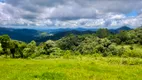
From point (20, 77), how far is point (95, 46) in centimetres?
17668

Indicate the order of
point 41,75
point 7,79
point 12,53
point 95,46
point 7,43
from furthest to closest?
point 95,46
point 12,53
point 7,43
point 41,75
point 7,79

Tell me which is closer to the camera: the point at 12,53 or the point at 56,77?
the point at 56,77

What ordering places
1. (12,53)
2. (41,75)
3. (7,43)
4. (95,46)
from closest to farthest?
(41,75)
(7,43)
(12,53)
(95,46)

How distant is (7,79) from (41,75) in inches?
105

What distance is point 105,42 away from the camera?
19450 cm

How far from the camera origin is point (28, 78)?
16859 mm

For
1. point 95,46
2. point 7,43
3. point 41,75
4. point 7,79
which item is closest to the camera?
point 7,79

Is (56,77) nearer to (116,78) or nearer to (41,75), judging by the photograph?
(41,75)

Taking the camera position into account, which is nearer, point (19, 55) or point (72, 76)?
point (72, 76)

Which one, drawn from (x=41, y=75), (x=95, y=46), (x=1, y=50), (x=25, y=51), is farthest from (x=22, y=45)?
(x=41, y=75)

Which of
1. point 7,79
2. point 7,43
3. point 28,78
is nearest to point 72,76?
point 28,78

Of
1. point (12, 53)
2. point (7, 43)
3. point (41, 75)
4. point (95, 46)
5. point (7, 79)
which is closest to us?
point (7, 79)

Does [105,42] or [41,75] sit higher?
[41,75]

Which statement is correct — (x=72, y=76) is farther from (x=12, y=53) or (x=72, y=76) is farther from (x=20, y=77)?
(x=12, y=53)
